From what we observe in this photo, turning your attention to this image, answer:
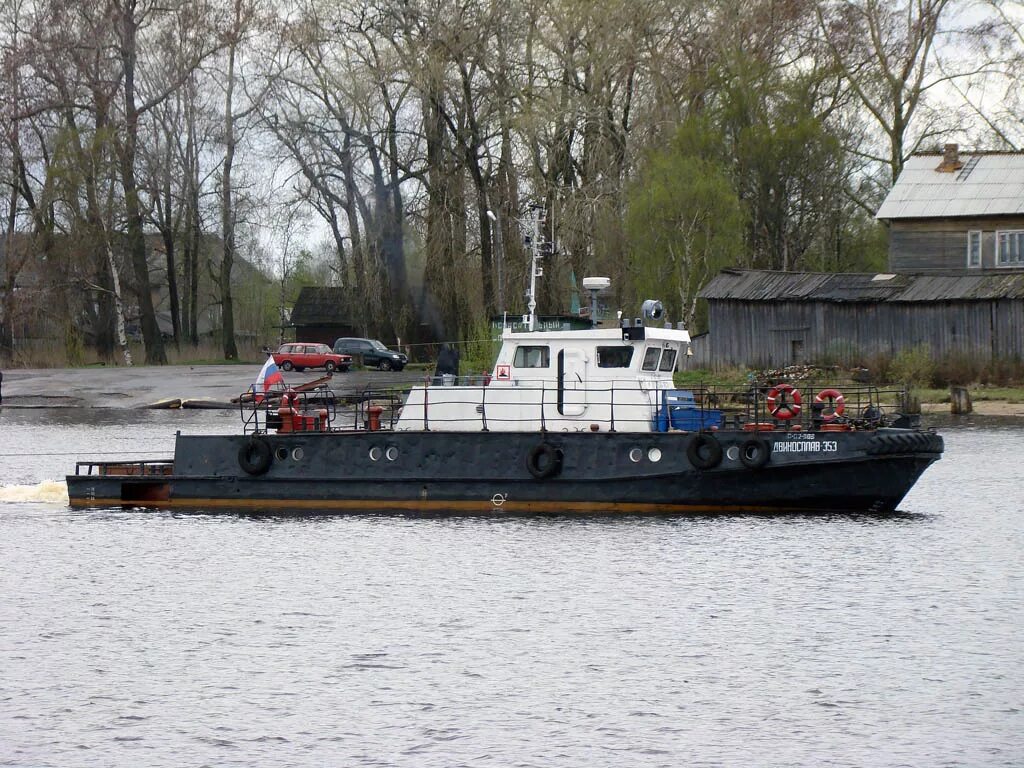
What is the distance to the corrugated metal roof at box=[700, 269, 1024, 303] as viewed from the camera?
4900cm

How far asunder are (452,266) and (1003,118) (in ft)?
77.4

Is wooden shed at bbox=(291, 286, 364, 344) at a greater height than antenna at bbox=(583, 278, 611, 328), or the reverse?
wooden shed at bbox=(291, 286, 364, 344)

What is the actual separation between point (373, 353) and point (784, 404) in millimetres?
39433

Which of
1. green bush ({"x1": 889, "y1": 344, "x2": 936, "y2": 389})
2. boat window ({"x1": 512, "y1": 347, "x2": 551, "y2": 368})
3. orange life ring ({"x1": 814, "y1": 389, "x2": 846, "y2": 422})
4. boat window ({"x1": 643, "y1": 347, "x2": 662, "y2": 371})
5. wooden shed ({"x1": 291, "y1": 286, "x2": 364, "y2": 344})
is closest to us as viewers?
orange life ring ({"x1": 814, "y1": 389, "x2": 846, "y2": 422})

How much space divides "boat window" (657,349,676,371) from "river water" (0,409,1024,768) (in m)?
2.48

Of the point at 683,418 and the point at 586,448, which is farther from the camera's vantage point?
the point at 683,418

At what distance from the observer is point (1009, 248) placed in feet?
167

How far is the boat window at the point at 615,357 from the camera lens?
2366 centimetres

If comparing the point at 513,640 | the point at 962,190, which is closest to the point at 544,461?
the point at 513,640

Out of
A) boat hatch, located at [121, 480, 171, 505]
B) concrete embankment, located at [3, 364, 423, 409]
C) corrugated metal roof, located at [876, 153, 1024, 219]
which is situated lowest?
boat hatch, located at [121, 480, 171, 505]

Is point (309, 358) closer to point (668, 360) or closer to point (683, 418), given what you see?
point (668, 360)

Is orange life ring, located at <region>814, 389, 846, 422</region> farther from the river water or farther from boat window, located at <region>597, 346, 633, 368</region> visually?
boat window, located at <region>597, 346, 633, 368</region>

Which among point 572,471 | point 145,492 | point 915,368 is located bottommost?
point 145,492

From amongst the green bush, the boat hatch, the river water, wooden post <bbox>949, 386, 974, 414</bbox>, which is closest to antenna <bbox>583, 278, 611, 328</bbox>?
the river water
